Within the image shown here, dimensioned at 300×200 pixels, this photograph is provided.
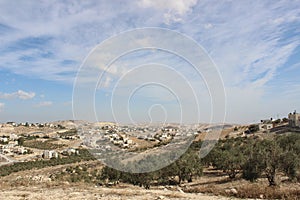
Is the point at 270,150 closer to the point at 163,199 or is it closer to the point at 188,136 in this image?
the point at 163,199

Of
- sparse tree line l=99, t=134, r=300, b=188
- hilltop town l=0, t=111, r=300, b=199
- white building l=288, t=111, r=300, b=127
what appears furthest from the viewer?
white building l=288, t=111, r=300, b=127

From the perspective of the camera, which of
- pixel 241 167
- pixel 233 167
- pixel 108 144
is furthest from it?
pixel 108 144

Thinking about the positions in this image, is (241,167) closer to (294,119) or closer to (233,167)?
(233,167)

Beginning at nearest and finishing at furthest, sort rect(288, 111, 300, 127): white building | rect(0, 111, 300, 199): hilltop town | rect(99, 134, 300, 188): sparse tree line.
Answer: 1. rect(99, 134, 300, 188): sparse tree line
2. rect(0, 111, 300, 199): hilltop town
3. rect(288, 111, 300, 127): white building

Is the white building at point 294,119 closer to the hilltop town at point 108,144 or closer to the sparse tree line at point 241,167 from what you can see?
the hilltop town at point 108,144

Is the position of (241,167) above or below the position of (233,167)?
above

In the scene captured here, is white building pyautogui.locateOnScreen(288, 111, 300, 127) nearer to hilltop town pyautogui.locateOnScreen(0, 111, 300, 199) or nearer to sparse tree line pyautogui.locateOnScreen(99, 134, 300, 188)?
hilltop town pyautogui.locateOnScreen(0, 111, 300, 199)

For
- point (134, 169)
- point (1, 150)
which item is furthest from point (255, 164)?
point (1, 150)

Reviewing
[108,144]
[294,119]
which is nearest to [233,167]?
[108,144]

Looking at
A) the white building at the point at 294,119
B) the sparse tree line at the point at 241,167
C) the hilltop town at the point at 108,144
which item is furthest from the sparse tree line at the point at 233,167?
the white building at the point at 294,119

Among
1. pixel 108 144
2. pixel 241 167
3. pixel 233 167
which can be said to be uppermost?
pixel 108 144

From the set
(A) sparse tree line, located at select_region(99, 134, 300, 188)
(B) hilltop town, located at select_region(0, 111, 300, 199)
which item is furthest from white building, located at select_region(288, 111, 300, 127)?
(A) sparse tree line, located at select_region(99, 134, 300, 188)
